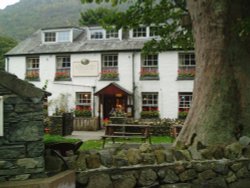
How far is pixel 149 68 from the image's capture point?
27812mm

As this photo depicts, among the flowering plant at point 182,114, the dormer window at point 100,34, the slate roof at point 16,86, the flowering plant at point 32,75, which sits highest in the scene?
the dormer window at point 100,34

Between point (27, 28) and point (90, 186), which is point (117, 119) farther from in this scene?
point (27, 28)

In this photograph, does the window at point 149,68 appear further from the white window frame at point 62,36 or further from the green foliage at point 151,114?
the white window frame at point 62,36

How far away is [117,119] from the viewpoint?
808 inches

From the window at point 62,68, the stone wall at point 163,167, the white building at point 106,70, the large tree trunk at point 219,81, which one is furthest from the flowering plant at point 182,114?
the stone wall at point 163,167

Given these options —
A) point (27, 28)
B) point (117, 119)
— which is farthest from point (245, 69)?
point (27, 28)

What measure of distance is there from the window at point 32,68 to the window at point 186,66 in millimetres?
10897

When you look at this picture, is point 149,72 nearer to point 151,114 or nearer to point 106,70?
point 151,114

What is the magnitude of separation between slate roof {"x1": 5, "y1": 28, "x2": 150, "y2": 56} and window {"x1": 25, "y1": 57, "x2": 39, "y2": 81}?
735 mm

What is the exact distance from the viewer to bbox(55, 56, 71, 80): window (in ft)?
97.2

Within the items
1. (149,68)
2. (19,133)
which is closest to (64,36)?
(149,68)

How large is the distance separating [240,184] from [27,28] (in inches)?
3189

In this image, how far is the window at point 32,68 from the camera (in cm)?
3033

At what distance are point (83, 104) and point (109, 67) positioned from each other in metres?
3.28
